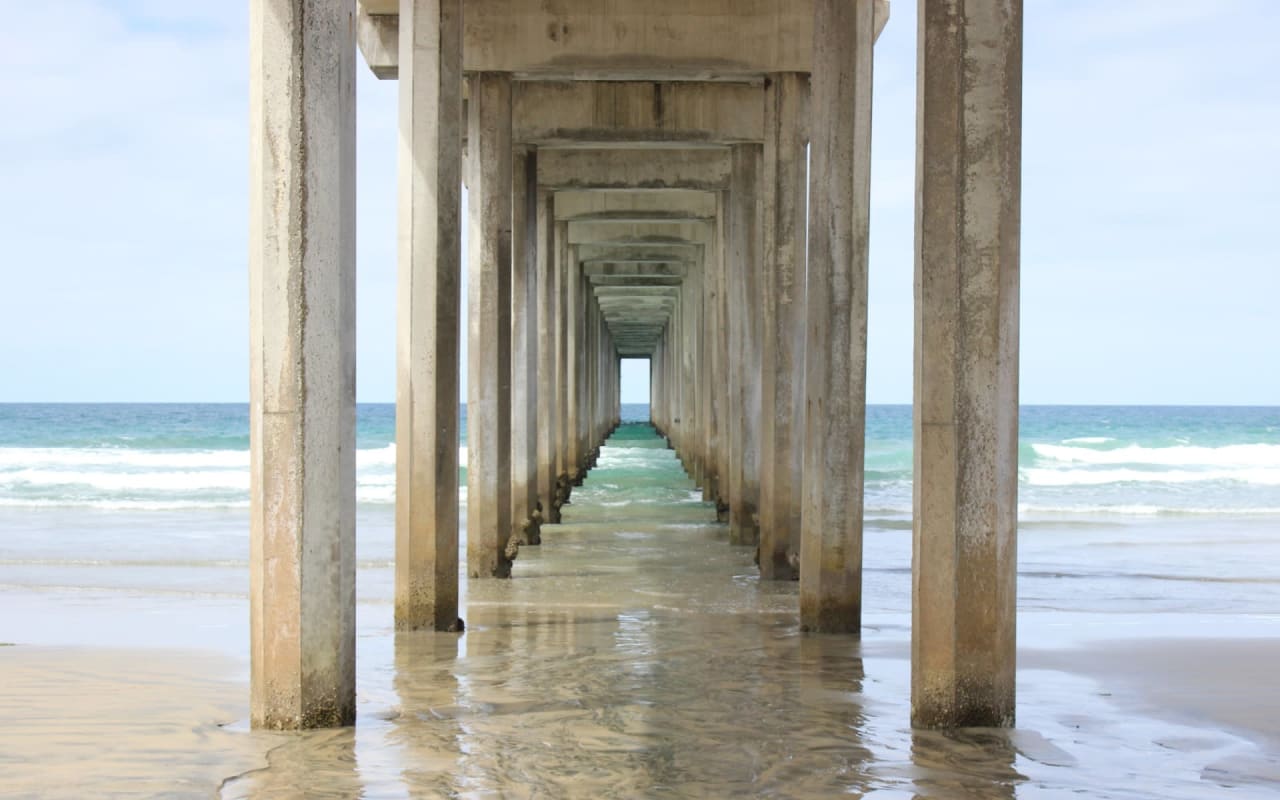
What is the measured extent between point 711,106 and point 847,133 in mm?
7976

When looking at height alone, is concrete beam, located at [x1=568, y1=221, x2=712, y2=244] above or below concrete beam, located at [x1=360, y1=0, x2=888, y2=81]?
below

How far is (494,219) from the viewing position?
41.6 feet

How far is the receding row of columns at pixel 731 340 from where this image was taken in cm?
564

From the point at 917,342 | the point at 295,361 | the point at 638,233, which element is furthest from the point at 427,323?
the point at 638,233

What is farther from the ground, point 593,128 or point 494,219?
point 593,128

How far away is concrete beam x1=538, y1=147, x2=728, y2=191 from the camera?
19.5 meters

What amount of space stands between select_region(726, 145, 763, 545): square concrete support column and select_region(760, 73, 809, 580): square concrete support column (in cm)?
198

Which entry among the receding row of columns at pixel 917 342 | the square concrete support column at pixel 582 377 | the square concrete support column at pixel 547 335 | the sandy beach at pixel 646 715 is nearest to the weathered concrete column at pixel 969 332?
the receding row of columns at pixel 917 342

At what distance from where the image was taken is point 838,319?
28.1ft

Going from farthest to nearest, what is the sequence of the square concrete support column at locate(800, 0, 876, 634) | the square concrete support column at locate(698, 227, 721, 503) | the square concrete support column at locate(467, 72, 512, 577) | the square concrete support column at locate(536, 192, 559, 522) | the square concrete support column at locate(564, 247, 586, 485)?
the square concrete support column at locate(564, 247, 586, 485), the square concrete support column at locate(698, 227, 721, 503), the square concrete support column at locate(536, 192, 559, 522), the square concrete support column at locate(467, 72, 512, 577), the square concrete support column at locate(800, 0, 876, 634)

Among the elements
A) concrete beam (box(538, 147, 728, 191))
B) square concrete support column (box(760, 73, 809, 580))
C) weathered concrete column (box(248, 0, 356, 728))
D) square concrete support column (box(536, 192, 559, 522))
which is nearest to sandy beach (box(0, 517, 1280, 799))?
weathered concrete column (box(248, 0, 356, 728))

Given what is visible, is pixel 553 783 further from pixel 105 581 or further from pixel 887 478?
pixel 887 478

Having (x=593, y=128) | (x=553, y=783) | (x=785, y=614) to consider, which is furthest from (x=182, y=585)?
(x=553, y=783)

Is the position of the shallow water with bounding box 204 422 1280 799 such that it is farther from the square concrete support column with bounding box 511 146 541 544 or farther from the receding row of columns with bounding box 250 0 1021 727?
the square concrete support column with bounding box 511 146 541 544
